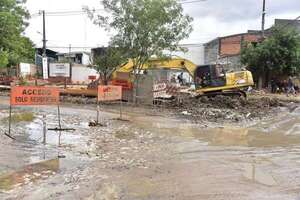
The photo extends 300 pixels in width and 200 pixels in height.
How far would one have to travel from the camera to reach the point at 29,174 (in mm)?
11172

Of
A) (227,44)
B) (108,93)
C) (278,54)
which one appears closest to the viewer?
(108,93)

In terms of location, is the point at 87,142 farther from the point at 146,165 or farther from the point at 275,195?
the point at 275,195

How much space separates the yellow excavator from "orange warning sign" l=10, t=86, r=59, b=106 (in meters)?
16.5

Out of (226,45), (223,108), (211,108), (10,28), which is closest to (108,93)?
(211,108)

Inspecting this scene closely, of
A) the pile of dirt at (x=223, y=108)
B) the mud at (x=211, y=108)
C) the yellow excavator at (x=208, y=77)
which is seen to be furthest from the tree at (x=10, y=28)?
the pile of dirt at (x=223, y=108)

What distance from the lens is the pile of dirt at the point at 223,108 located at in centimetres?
2627

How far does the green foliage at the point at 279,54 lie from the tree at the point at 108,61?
18.8m

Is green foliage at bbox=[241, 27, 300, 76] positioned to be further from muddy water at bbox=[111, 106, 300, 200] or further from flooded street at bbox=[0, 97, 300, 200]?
muddy water at bbox=[111, 106, 300, 200]

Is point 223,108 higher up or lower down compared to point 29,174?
higher up

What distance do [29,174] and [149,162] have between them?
3.25m

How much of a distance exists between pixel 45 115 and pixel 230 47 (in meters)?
53.2

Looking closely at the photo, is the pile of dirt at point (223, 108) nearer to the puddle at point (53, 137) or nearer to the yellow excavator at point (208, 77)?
the yellow excavator at point (208, 77)

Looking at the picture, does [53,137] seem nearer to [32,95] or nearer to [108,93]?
[32,95]

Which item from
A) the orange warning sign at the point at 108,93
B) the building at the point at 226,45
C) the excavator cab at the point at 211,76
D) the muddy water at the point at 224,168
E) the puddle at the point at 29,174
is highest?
the building at the point at 226,45
